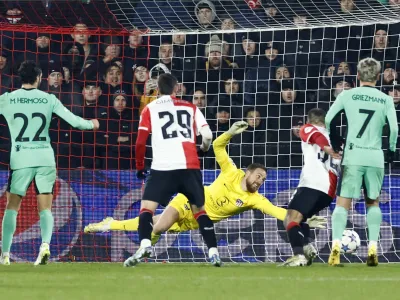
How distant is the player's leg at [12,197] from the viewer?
34.8 ft

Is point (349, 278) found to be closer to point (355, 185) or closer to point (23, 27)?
point (355, 185)

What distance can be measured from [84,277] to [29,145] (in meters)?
2.52

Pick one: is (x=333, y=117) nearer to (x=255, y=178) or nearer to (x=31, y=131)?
(x=255, y=178)

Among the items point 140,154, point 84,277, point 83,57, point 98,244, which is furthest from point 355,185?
point 83,57

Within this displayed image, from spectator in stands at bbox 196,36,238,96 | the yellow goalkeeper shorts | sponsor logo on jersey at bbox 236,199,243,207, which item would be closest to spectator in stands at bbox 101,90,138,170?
spectator in stands at bbox 196,36,238,96

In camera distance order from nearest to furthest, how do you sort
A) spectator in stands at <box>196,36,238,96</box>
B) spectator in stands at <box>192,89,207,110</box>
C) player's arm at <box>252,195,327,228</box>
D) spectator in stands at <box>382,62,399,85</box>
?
player's arm at <box>252,195,327,228</box>
spectator in stands at <box>382,62,399,85</box>
spectator in stands at <box>192,89,207,110</box>
spectator in stands at <box>196,36,238,96</box>

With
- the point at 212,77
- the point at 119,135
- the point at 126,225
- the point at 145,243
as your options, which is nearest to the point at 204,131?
the point at 145,243

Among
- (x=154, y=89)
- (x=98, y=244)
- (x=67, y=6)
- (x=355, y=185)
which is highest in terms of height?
(x=67, y=6)

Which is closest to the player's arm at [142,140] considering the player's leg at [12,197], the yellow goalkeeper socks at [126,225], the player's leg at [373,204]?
the player's leg at [12,197]

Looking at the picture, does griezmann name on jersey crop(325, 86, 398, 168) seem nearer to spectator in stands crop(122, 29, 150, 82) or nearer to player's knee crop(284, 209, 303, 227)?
player's knee crop(284, 209, 303, 227)

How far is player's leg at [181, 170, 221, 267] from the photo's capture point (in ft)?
32.6

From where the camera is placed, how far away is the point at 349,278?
8.09m

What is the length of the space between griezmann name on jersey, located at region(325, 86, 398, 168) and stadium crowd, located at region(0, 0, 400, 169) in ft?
13.8

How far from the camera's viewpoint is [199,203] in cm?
1003
